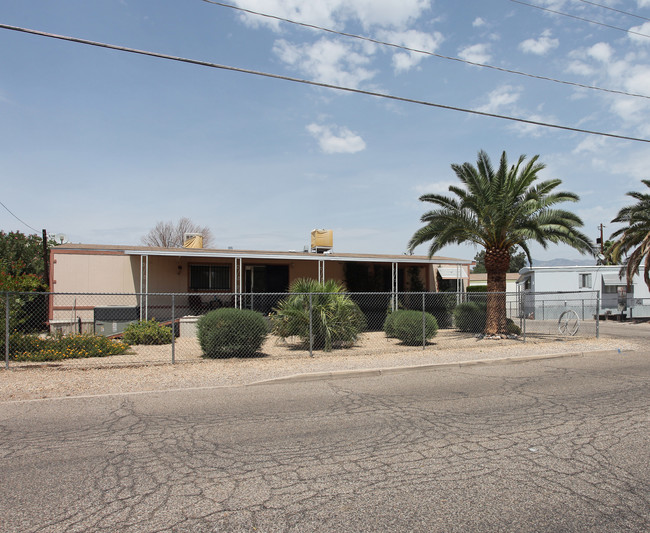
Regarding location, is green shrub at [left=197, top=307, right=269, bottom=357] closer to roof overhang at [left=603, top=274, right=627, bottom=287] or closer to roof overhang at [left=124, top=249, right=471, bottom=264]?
roof overhang at [left=124, top=249, right=471, bottom=264]

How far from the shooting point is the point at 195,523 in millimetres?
3557

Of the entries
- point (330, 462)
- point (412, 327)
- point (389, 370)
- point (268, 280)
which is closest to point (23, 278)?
point (268, 280)

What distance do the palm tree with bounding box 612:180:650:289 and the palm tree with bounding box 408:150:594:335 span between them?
1156 cm

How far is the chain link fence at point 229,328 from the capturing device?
11617mm

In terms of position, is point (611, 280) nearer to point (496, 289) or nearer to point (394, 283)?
point (394, 283)

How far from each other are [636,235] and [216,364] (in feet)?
81.5

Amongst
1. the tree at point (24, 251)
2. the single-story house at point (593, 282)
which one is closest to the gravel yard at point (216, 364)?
the tree at point (24, 251)

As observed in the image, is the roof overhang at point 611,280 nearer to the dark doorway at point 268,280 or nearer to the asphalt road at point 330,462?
the dark doorway at point 268,280

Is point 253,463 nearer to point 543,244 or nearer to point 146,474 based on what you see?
point 146,474

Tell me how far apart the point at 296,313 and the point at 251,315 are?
187 cm

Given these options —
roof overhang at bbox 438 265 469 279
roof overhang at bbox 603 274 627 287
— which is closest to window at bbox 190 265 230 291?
roof overhang at bbox 438 265 469 279

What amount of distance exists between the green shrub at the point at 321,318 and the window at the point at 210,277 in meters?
7.42

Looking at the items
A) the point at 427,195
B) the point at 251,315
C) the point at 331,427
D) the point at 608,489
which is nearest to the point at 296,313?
the point at 251,315

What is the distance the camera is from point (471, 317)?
716 inches
